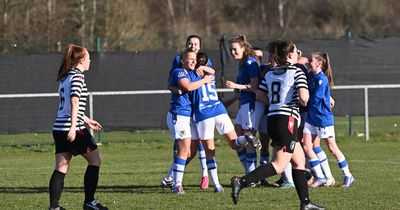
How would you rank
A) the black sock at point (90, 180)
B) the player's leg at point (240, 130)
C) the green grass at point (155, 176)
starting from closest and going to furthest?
the black sock at point (90, 180) → the green grass at point (155, 176) → the player's leg at point (240, 130)

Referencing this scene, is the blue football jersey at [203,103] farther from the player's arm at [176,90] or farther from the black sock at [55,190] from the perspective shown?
the black sock at [55,190]

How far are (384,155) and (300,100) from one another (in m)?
8.12

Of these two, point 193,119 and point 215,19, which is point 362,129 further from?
point 215,19

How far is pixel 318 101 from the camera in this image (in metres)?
13.9

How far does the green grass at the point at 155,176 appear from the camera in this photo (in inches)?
482

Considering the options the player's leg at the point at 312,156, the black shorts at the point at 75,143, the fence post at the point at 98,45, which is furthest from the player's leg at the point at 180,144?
the fence post at the point at 98,45

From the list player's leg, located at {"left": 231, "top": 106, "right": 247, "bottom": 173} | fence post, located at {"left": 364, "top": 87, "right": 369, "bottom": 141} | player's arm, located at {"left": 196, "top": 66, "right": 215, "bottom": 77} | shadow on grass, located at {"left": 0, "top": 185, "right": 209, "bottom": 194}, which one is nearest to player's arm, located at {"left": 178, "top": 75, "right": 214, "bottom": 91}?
player's arm, located at {"left": 196, "top": 66, "right": 215, "bottom": 77}

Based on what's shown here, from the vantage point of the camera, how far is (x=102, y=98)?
74.3 ft

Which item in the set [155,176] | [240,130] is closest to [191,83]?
[240,130]

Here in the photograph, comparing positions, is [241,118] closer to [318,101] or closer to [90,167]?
[318,101]

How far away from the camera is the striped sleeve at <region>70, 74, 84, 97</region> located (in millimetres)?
11172

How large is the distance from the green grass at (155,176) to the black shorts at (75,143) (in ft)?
3.09

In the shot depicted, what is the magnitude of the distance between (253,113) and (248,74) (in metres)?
0.54

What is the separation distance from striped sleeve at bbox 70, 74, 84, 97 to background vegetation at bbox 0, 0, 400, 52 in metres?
21.5
